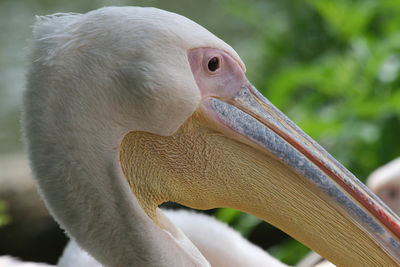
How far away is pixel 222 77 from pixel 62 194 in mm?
400

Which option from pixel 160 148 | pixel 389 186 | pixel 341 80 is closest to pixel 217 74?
pixel 160 148

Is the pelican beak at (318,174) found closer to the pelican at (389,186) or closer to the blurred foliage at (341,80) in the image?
the pelican at (389,186)

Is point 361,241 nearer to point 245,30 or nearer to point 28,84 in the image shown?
point 28,84

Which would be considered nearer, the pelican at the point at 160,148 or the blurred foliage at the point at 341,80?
the pelican at the point at 160,148

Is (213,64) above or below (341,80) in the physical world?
above

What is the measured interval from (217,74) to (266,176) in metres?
0.23

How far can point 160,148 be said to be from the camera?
1.34m

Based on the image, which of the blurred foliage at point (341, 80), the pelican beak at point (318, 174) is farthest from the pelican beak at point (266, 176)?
the blurred foliage at point (341, 80)

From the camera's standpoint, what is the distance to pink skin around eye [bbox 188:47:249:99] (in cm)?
131

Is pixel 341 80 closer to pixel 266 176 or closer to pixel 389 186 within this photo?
pixel 389 186

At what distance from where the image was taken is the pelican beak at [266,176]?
133 cm

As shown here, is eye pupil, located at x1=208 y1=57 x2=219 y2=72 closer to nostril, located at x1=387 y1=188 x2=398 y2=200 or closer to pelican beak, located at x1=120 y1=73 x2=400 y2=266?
pelican beak, located at x1=120 y1=73 x2=400 y2=266

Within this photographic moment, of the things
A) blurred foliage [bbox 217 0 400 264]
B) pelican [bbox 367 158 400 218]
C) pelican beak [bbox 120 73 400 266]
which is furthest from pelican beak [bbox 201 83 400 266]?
blurred foliage [bbox 217 0 400 264]

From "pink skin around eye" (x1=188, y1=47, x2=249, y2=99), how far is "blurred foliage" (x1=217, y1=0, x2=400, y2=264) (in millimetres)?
1975
